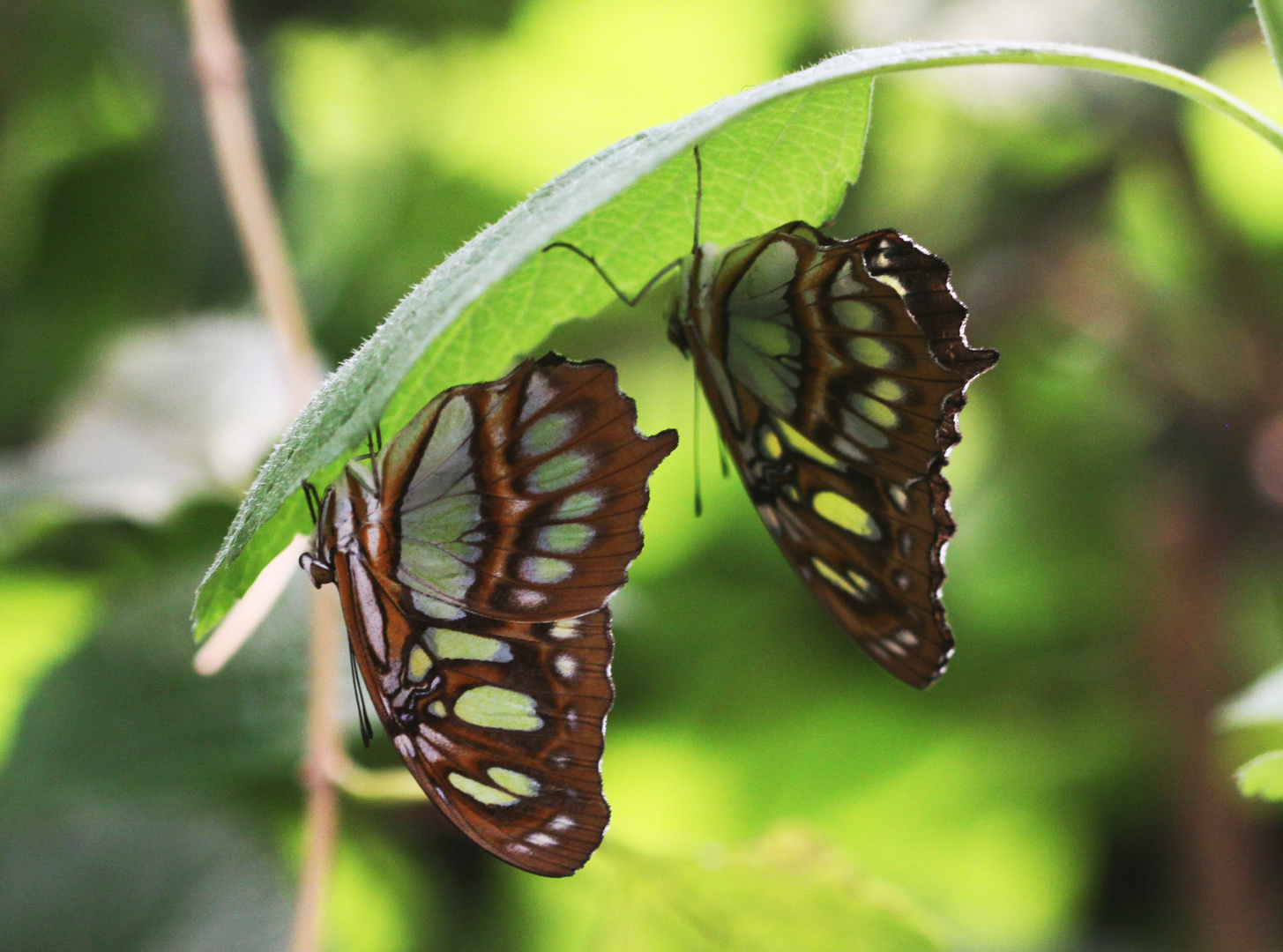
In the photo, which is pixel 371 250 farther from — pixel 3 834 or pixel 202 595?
pixel 202 595

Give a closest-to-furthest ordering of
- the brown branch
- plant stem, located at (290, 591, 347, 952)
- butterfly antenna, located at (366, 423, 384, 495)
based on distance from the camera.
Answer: butterfly antenna, located at (366, 423, 384, 495) < plant stem, located at (290, 591, 347, 952) < the brown branch

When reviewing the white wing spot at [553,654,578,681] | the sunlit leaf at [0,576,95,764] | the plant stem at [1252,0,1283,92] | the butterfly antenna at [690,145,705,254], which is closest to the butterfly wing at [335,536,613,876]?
the white wing spot at [553,654,578,681]

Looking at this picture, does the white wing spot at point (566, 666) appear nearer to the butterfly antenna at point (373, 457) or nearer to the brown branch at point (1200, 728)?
the butterfly antenna at point (373, 457)

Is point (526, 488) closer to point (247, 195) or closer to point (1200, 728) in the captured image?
point (247, 195)

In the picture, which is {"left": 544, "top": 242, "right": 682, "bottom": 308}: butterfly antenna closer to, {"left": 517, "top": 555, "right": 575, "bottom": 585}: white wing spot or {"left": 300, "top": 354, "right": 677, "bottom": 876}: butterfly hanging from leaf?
{"left": 300, "top": 354, "right": 677, "bottom": 876}: butterfly hanging from leaf

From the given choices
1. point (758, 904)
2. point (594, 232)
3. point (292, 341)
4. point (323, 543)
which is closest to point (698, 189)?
point (594, 232)

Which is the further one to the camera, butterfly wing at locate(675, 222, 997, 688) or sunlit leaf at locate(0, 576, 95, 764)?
sunlit leaf at locate(0, 576, 95, 764)

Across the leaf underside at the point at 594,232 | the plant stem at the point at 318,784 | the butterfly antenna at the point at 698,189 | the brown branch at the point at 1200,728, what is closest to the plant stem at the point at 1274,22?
the leaf underside at the point at 594,232
